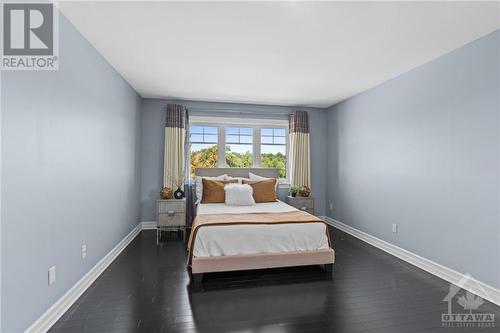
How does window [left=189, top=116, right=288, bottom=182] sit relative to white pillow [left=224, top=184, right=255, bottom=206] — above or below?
above

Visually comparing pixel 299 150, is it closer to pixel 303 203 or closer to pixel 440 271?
pixel 303 203

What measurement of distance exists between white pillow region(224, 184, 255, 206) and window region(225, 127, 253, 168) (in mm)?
1167

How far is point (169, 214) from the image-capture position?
413cm

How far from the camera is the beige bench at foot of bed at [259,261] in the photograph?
2.59 metres

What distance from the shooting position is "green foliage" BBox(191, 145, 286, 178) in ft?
16.3

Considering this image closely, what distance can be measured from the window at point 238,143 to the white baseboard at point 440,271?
2.18m

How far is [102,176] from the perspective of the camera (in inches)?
114

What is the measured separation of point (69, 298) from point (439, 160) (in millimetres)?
3973

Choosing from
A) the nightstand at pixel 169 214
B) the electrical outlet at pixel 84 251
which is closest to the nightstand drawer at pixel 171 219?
the nightstand at pixel 169 214

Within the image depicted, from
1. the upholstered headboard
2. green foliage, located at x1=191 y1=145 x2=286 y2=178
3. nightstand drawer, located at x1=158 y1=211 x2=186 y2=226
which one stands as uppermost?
green foliage, located at x1=191 y1=145 x2=286 y2=178

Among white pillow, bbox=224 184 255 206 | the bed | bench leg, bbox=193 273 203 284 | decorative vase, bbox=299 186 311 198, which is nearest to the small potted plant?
decorative vase, bbox=299 186 311 198

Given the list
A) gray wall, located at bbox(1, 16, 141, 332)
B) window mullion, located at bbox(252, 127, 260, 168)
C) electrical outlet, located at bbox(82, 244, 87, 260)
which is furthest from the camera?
window mullion, located at bbox(252, 127, 260, 168)

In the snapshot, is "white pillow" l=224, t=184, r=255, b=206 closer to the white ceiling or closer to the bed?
the bed

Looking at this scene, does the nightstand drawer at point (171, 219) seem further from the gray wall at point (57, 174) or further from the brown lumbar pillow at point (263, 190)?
the brown lumbar pillow at point (263, 190)
